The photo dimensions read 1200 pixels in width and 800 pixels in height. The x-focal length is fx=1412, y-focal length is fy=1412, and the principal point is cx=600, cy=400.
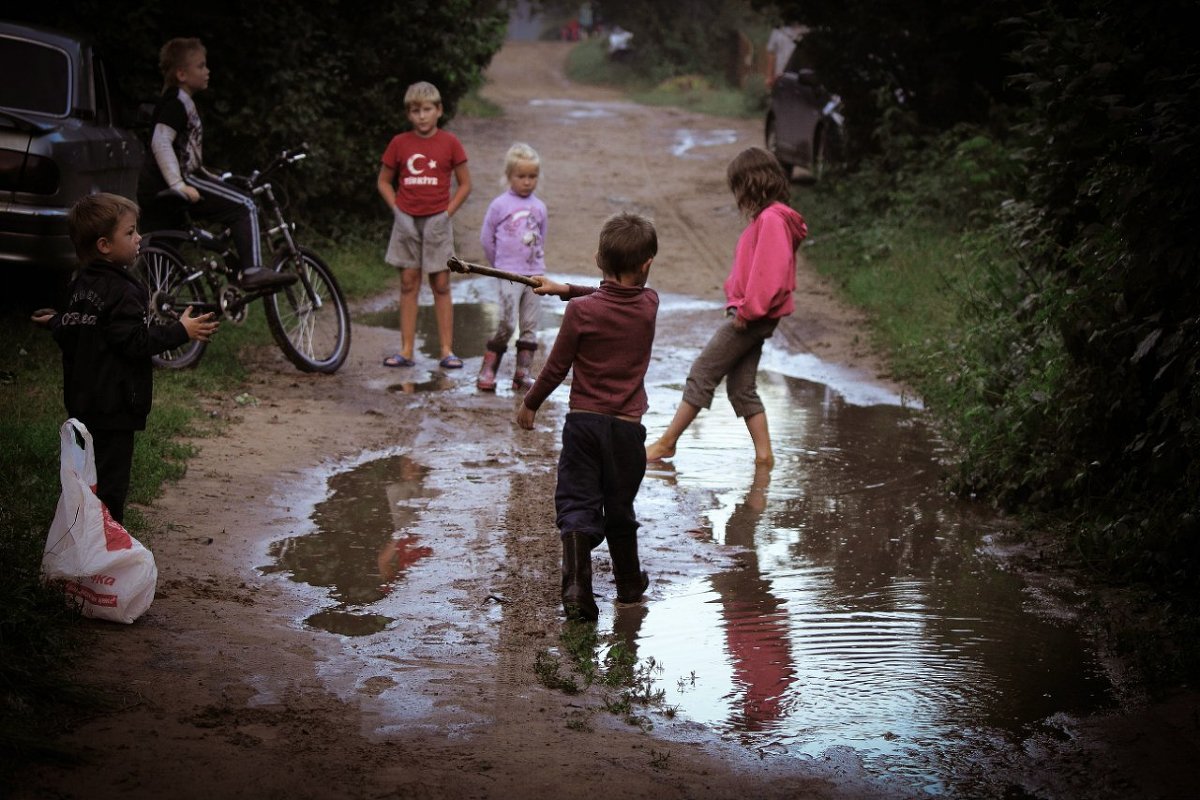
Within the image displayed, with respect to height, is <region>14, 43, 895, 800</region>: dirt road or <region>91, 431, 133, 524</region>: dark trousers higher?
<region>91, 431, 133, 524</region>: dark trousers

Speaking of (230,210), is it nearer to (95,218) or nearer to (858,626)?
(95,218)

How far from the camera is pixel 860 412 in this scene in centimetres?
Result: 952

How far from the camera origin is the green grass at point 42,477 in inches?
167

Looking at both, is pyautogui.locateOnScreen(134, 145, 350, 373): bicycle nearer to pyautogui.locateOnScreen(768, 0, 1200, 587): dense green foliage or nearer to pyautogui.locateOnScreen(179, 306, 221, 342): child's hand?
pyautogui.locateOnScreen(179, 306, 221, 342): child's hand

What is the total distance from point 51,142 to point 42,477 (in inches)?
127

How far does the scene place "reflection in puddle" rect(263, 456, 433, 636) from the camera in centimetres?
559

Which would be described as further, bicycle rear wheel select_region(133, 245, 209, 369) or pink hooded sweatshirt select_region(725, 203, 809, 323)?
bicycle rear wheel select_region(133, 245, 209, 369)

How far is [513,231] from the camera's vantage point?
932cm

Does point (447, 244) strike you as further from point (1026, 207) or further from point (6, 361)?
point (1026, 207)

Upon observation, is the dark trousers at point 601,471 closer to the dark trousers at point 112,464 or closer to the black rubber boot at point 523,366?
the dark trousers at point 112,464

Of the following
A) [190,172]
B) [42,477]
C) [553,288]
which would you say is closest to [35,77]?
[190,172]

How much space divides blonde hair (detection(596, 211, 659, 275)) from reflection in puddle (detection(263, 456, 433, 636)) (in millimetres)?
1594

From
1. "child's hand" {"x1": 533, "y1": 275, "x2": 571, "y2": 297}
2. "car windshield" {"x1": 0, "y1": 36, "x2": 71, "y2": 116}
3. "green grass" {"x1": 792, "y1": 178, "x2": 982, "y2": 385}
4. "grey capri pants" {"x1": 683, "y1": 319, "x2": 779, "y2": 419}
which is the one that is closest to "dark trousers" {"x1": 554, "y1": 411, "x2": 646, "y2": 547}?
"child's hand" {"x1": 533, "y1": 275, "x2": 571, "y2": 297}

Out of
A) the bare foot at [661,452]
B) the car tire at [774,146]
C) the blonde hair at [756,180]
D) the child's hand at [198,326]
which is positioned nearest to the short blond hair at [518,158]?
the blonde hair at [756,180]
